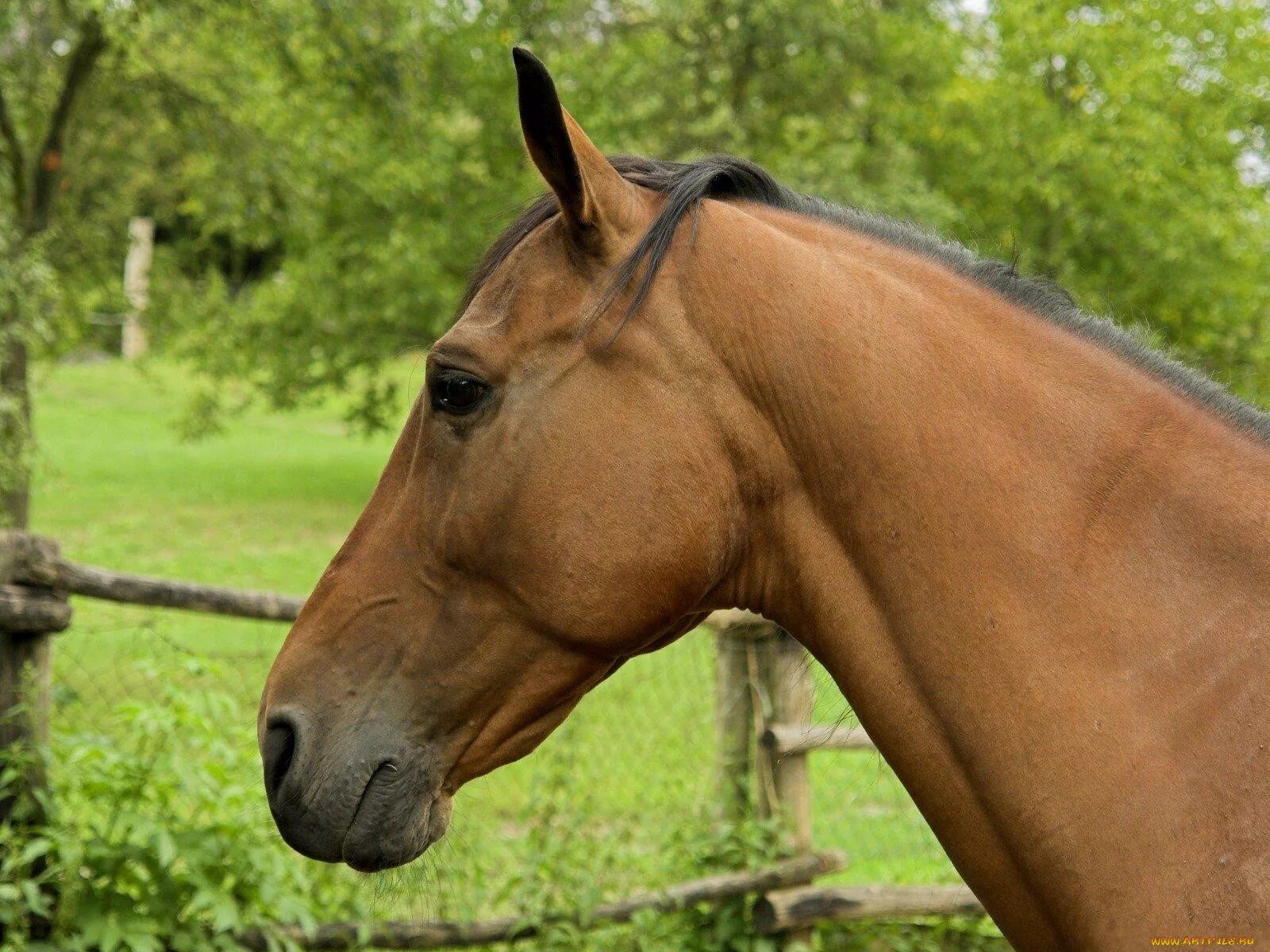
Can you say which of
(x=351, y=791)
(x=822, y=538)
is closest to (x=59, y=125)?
(x=351, y=791)

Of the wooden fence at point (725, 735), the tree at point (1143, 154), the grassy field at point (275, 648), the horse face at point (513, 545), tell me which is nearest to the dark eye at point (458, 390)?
the horse face at point (513, 545)

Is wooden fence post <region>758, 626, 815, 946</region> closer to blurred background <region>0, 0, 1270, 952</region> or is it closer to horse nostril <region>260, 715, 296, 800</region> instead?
blurred background <region>0, 0, 1270, 952</region>

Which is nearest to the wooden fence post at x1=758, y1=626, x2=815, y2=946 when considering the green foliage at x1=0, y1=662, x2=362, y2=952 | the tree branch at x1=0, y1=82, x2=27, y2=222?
the green foliage at x1=0, y1=662, x2=362, y2=952

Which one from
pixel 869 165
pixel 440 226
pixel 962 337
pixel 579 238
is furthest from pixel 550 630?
pixel 869 165

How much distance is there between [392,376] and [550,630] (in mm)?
16791

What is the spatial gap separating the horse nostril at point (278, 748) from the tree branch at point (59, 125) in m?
8.54

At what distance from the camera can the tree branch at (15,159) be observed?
9.42 metres

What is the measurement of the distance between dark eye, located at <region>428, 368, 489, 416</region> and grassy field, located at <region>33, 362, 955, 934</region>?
0.61 m

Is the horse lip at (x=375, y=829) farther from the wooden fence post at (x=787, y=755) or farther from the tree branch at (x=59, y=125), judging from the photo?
the tree branch at (x=59, y=125)

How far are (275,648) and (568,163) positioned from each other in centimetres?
921

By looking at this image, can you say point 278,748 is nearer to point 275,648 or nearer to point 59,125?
point 275,648

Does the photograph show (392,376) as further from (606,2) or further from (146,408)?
(146,408)

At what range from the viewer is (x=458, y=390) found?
6.05ft

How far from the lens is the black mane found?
1812 mm
